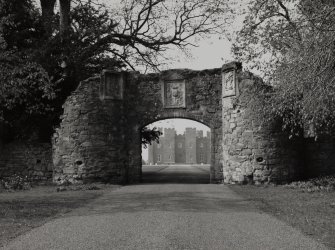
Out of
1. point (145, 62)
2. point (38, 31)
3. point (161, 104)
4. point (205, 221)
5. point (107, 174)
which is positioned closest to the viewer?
point (205, 221)

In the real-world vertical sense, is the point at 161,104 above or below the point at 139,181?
above

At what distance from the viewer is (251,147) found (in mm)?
15859

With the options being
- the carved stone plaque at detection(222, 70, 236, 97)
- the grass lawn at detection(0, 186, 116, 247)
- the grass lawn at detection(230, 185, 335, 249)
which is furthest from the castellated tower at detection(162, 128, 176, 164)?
the grass lawn at detection(0, 186, 116, 247)

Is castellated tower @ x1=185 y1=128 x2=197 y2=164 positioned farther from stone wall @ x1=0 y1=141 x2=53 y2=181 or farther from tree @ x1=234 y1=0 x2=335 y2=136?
Answer: tree @ x1=234 y1=0 x2=335 y2=136

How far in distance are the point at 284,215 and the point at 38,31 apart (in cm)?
1606

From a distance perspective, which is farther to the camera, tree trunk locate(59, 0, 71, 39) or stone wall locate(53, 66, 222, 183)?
tree trunk locate(59, 0, 71, 39)

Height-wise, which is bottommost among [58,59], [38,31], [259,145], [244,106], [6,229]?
[6,229]

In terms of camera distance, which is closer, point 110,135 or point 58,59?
point 110,135

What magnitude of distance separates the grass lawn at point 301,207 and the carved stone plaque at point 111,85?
6.35 m

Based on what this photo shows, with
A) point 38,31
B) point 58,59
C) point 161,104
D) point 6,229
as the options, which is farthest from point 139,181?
point 6,229

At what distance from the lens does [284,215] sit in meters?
8.88

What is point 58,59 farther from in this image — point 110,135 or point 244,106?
A: point 244,106

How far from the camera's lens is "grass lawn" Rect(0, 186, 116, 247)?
25.4ft

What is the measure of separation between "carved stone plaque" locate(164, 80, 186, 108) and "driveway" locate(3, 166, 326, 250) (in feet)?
23.8
